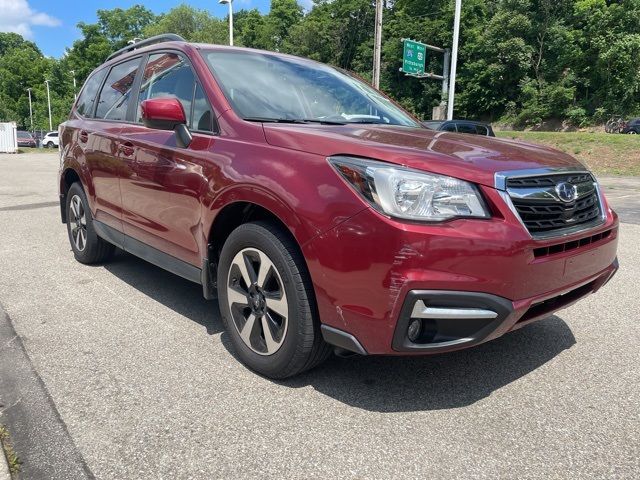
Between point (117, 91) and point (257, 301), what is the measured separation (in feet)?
8.99

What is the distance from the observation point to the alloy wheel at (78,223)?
502 cm

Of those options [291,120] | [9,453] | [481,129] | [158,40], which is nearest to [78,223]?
[158,40]

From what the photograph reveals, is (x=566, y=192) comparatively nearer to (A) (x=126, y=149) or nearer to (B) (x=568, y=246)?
(B) (x=568, y=246)

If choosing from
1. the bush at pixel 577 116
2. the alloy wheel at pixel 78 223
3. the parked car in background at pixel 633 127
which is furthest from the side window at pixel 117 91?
the bush at pixel 577 116

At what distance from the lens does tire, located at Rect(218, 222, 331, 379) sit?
2543mm

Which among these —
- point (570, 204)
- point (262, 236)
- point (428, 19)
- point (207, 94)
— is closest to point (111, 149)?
point (207, 94)

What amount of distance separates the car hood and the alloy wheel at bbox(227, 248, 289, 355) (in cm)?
64

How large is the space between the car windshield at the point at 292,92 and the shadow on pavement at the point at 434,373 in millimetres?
1465

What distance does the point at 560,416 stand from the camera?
2.51 metres

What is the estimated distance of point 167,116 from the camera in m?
3.09

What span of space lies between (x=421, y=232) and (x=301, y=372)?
1.10 metres

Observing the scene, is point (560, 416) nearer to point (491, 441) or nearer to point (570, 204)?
point (491, 441)

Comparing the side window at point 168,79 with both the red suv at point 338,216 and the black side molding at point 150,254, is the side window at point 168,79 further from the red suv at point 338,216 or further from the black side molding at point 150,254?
the black side molding at point 150,254

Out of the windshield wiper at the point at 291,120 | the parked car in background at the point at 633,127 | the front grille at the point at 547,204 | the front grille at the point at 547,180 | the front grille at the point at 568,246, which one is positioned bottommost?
the front grille at the point at 568,246
